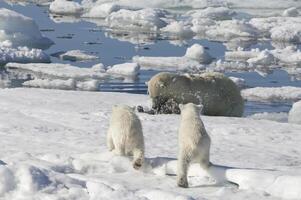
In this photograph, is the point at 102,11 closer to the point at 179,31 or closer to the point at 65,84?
the point at 179,31

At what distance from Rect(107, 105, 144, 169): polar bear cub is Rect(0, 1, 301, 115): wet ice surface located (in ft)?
22.0

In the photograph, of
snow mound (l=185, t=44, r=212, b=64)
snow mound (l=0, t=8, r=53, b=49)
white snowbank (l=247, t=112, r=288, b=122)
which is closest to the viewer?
white snowbank (l=247, t=112, r=288, b=122)

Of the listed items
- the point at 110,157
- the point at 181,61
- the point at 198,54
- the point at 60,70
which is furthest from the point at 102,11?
the point at 110,157

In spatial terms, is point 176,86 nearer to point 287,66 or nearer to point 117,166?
point 117,166

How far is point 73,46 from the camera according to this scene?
2044 cm

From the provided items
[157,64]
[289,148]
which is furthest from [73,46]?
[289,148]

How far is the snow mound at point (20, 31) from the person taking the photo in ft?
66.2

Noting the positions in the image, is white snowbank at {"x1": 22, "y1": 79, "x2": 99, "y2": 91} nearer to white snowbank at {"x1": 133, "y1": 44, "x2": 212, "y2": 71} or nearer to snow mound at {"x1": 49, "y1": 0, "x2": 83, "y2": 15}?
white snowbank at {"x1": 133, "y1": 44, "x2": 212, "y2": 71}

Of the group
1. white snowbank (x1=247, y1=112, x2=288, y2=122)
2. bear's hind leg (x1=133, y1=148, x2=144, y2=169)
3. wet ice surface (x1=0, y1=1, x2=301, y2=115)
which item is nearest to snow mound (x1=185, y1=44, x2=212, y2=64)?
wet ice surface (x1=0, y1=1, x2=301, y2=115)

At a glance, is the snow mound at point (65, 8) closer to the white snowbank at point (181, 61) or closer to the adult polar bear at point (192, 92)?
the white snowbank at point (181, 61)

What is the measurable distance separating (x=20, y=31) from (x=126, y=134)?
15.3 meters

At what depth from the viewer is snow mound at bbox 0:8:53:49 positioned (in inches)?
795

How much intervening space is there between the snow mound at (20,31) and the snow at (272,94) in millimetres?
8177

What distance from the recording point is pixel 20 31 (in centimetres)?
2045
